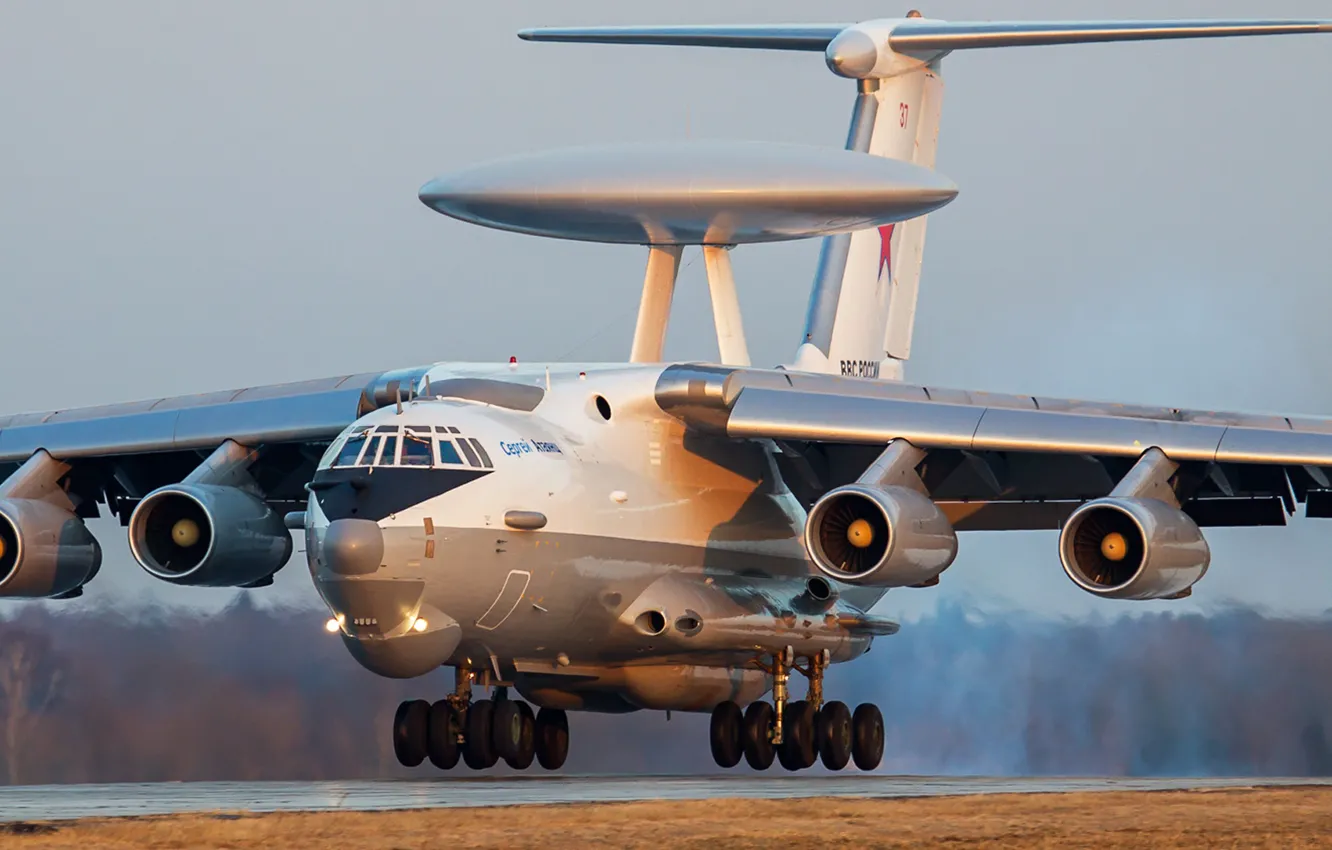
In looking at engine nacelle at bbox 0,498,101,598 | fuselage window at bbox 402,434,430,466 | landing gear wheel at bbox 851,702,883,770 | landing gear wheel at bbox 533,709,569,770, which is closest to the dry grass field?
fuselage window at bbox 402,434,430,466

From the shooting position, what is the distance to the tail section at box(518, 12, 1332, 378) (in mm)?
19875

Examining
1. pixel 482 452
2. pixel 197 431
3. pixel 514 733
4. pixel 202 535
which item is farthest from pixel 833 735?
pixel 197 431

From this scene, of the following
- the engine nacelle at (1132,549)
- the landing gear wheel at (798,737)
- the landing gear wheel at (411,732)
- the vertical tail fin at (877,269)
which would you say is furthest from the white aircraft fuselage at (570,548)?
the engine nacelle at (1132,549)

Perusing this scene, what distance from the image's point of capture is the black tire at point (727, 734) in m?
16.9

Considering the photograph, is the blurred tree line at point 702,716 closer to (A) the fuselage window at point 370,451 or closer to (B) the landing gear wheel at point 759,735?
(B) the landing gear wheel at point 759,735

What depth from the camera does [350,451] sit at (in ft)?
47.7

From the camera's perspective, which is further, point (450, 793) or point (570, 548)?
point (570, 548)

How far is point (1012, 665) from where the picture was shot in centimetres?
2152

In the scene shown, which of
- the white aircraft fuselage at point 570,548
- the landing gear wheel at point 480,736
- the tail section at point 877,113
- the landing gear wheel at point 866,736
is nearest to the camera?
the white aircraft fuselage at point 570,548

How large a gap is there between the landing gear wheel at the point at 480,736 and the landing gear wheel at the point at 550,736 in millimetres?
661

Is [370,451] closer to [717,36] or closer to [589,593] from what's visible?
[589,593]

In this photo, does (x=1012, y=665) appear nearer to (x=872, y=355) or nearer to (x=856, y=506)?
(x=872, y=355)

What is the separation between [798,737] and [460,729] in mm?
2642

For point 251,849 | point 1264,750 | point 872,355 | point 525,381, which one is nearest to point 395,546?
point 525,381
